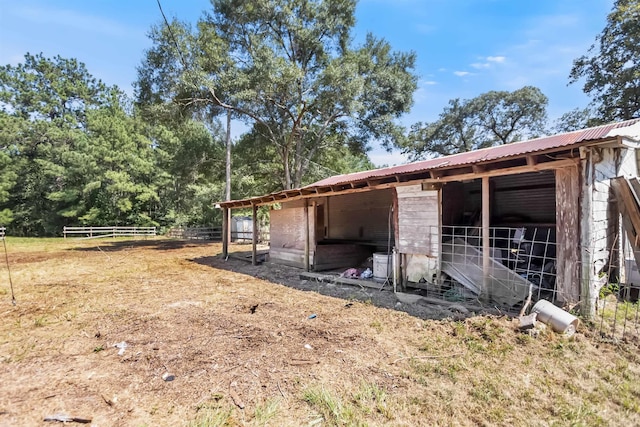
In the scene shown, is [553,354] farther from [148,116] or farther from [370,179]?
[148,116]

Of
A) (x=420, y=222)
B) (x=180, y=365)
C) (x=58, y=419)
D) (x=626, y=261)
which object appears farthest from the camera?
(x=420, y=222)

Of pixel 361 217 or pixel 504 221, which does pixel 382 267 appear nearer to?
pixel 504 221

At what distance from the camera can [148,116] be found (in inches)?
670

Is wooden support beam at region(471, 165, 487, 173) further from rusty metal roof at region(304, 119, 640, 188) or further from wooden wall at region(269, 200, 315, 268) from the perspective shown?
wooden wall at region(269, 200, 315, 268)

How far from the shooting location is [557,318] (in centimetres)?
421

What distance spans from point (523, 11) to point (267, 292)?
37.3ft

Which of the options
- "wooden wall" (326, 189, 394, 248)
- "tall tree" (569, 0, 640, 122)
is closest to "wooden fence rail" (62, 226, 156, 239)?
"wooden wall" (326, 189, 394, 248)

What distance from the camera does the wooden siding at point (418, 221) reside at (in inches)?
261

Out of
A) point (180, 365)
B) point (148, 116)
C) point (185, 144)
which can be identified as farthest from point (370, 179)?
point (185, 144)

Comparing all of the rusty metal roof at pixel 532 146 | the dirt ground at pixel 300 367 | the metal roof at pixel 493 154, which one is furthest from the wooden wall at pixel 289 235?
the dirt ground at pixel 300 367

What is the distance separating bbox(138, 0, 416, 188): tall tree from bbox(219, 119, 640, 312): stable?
780 cm

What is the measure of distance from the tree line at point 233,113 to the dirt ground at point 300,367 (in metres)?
12.7

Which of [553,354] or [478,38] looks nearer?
[553,354]

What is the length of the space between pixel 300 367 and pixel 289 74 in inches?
579
